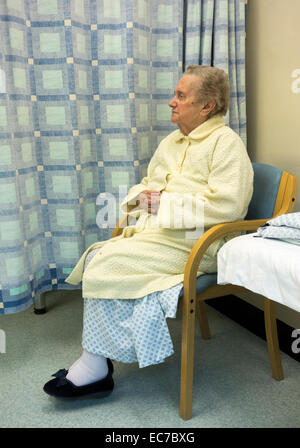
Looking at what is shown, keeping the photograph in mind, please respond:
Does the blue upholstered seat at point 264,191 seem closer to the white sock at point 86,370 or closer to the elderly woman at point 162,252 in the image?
the elderly woman at point 162,252

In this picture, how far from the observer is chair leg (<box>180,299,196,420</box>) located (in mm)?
1512

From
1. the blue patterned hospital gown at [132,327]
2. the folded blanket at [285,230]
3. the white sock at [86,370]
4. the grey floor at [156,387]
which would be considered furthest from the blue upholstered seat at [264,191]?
the white sock at [86,370]

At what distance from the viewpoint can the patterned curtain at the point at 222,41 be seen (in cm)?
210

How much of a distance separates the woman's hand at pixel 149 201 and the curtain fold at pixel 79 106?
1.07ft

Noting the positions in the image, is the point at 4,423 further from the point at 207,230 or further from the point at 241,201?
the point at 241,201

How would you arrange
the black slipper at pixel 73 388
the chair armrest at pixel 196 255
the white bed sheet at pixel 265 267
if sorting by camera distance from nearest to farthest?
the white bed sheet at pixel 265 267, the chair armrest at pixel 196 255, the black slipper at pixel 73 388

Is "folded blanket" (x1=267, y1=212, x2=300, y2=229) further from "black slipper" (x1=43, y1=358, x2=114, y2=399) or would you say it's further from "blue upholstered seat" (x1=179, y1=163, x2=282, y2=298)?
"black slipper" (x1=43, y1=358, x2=114, y2=399)

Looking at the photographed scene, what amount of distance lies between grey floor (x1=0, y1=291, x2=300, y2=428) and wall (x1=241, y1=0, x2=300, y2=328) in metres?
0.30

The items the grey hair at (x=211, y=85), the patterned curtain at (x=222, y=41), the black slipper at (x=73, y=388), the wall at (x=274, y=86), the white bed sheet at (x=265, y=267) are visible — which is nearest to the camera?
the white bed sheet at (x=265, y=267)

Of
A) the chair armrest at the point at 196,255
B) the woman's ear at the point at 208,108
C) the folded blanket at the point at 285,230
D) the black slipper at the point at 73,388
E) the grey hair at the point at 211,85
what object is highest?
the grey hair at the point at 211,85

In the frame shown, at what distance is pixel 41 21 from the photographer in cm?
199

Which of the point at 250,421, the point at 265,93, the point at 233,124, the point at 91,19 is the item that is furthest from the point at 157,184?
the point at 250,421

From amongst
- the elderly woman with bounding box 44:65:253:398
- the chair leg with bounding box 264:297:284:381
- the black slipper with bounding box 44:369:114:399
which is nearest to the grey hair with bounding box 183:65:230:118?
the elderly woman with bounding box 44:65:253:398

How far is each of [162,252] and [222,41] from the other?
112 cm
